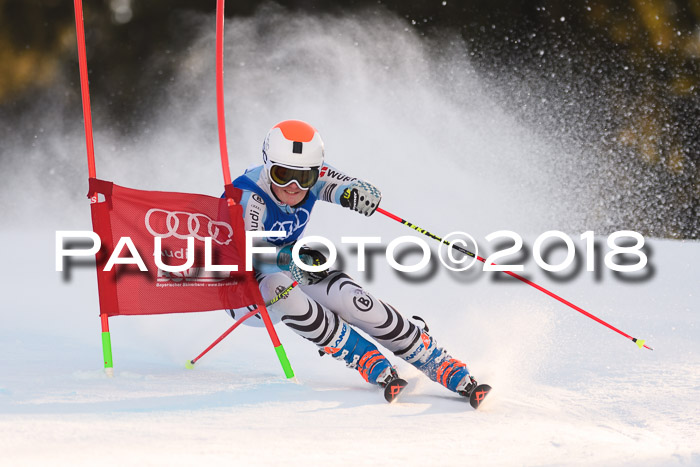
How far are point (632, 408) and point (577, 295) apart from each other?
243 cm

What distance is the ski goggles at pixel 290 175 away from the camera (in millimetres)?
2977

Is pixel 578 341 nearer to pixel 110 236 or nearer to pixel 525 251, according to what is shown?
pixel 525 251

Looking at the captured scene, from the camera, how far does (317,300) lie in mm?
3027

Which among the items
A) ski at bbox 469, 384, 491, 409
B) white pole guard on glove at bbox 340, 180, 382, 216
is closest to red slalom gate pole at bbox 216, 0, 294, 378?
white pole guard on glove at bbox 340, 180, 382, 216

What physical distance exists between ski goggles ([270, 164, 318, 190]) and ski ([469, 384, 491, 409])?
989 millimetres

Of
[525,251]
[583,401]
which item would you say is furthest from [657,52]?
[583,401]

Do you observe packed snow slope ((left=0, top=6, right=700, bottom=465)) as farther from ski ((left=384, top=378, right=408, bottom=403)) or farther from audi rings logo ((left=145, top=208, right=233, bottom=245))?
audi rings logo ((left=145, top=208, right=233, bottom=245))

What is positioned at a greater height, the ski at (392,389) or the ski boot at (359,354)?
the ski boot at (359,354)

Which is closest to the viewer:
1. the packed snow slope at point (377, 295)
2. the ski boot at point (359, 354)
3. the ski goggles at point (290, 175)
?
the packed snow slope at point (377, 295)

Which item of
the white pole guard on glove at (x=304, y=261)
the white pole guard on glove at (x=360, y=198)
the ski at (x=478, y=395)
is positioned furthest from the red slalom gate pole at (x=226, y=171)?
the ski at (x=478, y=395)

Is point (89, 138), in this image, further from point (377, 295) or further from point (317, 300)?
point (377, 295)

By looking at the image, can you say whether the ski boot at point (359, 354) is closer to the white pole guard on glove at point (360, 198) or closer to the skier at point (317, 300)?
the skier at point (317, 300)

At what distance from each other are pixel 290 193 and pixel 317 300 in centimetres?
42

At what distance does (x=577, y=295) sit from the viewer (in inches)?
206
